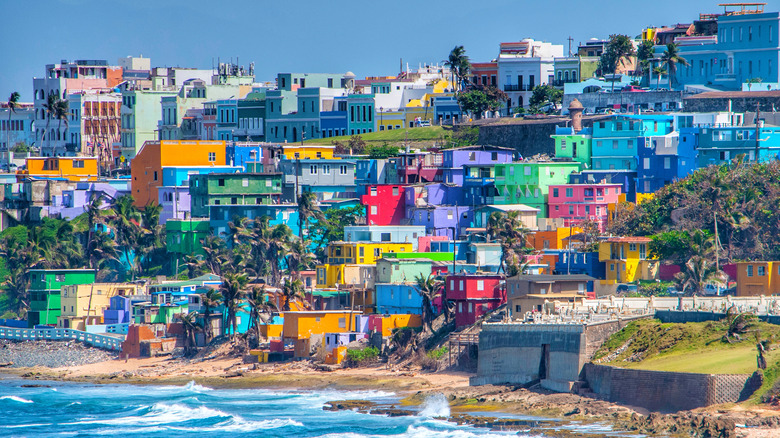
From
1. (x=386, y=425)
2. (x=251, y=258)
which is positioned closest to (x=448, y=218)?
(x=251, y=258)

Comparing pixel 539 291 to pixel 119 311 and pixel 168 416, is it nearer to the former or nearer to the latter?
pixel 168 416

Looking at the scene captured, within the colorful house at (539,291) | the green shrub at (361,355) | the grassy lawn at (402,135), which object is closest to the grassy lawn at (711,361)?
the colorful house at (539,291)

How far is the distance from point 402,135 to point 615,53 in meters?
19.7

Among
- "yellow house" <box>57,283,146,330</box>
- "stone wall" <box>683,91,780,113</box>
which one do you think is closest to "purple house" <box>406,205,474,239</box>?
"yellow house" <box>57,283,146,330</box>

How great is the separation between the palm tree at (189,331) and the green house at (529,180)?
26.4 meters

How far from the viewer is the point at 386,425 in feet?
224

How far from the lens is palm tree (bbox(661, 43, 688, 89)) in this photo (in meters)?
122

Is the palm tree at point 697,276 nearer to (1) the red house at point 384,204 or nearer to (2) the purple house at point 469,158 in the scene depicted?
(1) the red house at point 384,204

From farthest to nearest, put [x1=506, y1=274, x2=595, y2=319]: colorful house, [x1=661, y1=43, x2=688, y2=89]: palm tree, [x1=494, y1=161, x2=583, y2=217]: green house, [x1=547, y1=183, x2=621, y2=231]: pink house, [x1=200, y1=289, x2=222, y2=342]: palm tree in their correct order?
[x1=661, y1=43, x2=688, y2=89]: palm tree
[x1=494, y1=161, x2=583, y2=217]: green house
[x1=547, y1=183, x2=621, y2=231]: pink house
[x1=200, y1=289, x2=222, y2=342]: palm tree
[x1=506, y1=274, x2=595, y2=319]: colorful house

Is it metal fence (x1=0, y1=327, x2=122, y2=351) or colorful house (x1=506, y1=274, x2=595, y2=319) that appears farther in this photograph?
metal fence (x1=0, y1=327, x2=122, y2=351)

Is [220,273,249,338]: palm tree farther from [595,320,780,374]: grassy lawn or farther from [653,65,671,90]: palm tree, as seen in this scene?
[653,65,671,90]: palm tree

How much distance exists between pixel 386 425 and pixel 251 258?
35405mm

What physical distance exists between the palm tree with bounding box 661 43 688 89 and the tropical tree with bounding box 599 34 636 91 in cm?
830

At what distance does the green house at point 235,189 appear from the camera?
4530 inches
